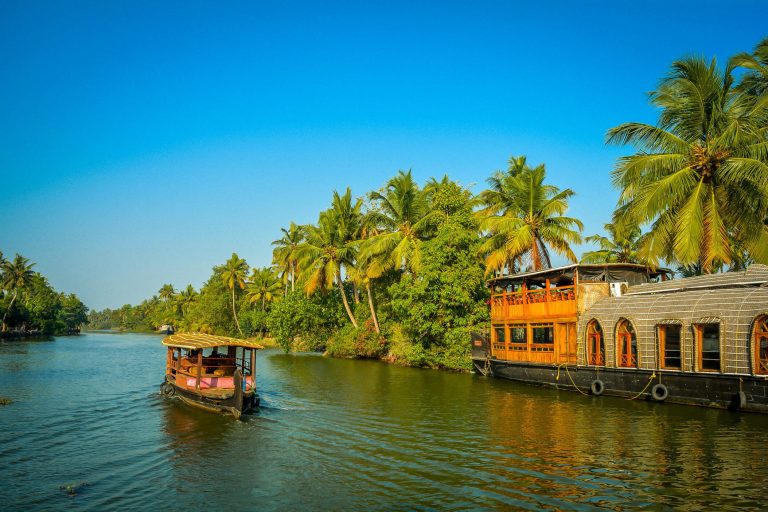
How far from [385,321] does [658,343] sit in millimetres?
25627

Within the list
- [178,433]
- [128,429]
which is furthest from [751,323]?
[128,429]

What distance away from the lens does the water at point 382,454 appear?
9.74 metres

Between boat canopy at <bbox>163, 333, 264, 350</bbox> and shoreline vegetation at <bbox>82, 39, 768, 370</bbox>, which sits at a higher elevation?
shoreline vegetation at <bbox>82, 39, 768, 370</bbox>

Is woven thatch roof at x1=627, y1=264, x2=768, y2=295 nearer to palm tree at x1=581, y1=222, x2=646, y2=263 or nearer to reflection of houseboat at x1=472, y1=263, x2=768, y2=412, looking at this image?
reflection of houseboat at x1=472, y1=263, x2=768, y2=412

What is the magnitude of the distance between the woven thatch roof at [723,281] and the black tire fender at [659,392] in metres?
3.64

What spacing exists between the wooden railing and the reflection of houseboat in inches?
1.9

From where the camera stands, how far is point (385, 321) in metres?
42.3

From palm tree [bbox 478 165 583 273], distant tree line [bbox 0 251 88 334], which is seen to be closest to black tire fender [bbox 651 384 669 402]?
palm tree [bbox 478 165 583 273]

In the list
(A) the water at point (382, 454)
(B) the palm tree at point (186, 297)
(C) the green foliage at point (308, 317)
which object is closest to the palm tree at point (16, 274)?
(B) the palm tree at point (186, 297)

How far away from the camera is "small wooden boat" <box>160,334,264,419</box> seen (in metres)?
16.8

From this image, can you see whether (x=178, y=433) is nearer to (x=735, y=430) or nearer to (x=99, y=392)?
(x=99, y=392)

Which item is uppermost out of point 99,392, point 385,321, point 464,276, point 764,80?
point 764,80

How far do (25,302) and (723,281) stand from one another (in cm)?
9410

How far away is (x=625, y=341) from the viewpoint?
67.5ft
